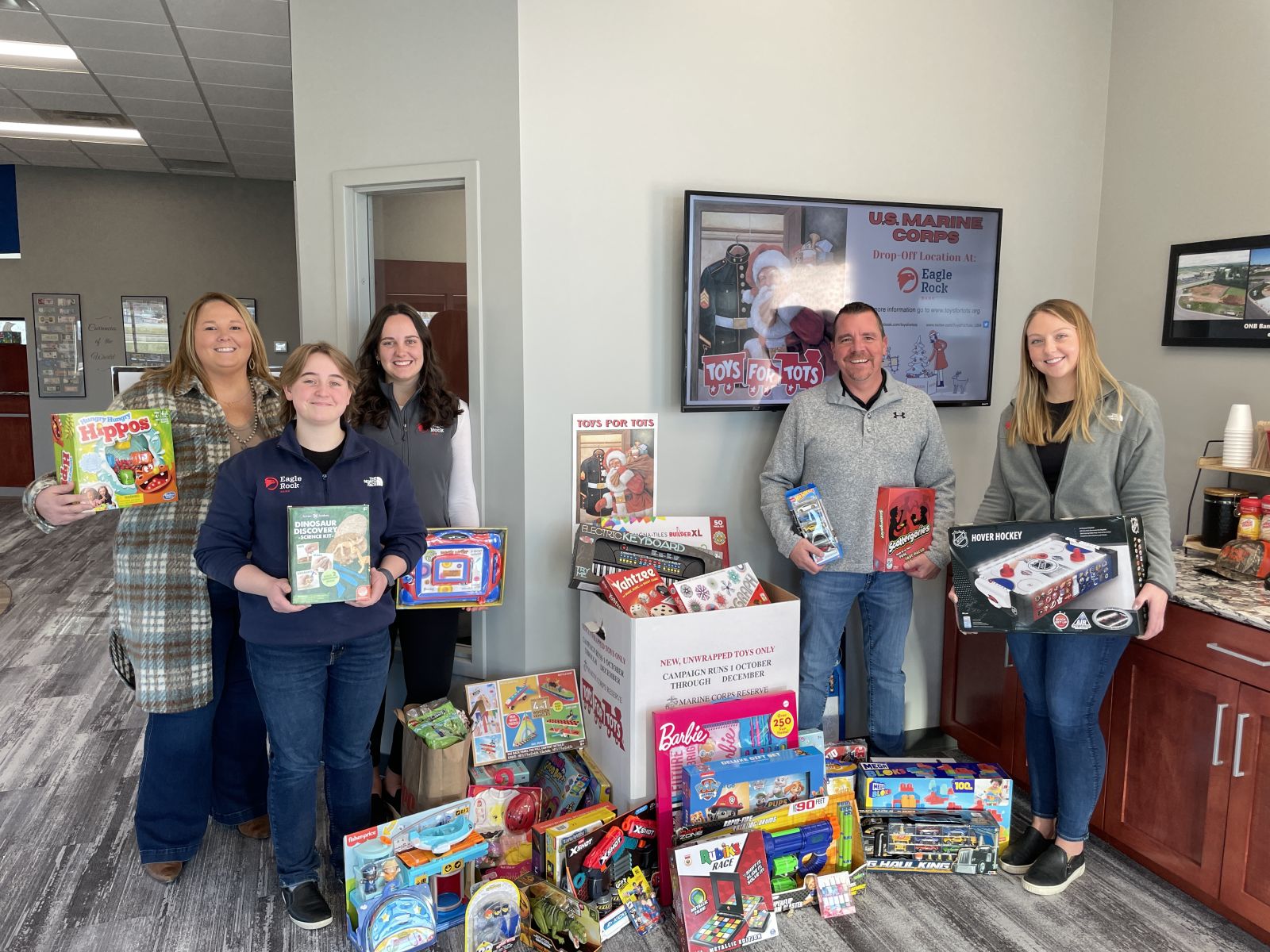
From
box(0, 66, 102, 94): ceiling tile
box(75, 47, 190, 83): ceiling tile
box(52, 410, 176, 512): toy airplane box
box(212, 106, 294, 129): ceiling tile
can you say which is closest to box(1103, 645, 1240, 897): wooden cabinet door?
box(52, 410, 176, 512): toy airplane box

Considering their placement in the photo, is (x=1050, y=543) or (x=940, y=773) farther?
(x=940, y=773)

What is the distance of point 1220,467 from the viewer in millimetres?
2670

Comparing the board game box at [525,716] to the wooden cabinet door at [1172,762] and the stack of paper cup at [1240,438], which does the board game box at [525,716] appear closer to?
the wooden cabinet door at [1172,762]

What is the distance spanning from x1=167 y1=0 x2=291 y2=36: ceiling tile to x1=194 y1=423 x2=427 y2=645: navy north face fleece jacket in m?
2.78

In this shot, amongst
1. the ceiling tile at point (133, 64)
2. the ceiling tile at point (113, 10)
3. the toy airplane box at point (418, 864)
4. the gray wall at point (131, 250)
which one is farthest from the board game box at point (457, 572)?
the gray wall at point (131, 250)

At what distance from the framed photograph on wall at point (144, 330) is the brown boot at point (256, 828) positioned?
21.6 ft

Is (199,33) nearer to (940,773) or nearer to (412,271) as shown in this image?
(412,271)

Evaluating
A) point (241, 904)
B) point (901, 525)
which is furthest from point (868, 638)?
point (241, 904)

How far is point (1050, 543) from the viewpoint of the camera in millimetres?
2188

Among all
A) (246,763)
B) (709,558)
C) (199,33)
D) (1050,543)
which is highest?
(199,33)

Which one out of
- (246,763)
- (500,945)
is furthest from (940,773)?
(246,763)

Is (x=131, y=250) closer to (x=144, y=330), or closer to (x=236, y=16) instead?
(x=144, y=330)

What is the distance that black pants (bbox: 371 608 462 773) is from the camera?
2666 mm

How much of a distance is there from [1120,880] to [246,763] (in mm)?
2498
